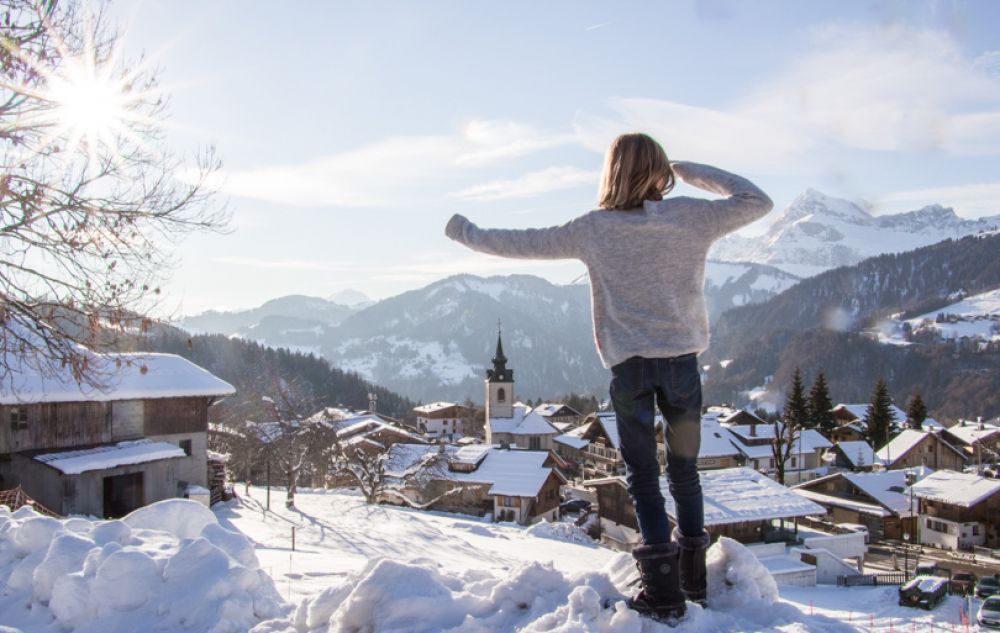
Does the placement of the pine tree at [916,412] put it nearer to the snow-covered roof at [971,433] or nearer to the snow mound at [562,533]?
the snow-covered roof at [971,433]

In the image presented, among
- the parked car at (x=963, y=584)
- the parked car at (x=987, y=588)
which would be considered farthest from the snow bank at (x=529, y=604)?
the parked car at (x=987, y=588)

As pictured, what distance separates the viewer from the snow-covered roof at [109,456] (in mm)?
20812

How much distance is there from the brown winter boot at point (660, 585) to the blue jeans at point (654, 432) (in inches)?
4.4

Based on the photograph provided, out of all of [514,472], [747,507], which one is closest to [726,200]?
[747,507]

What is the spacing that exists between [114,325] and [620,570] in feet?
22.0

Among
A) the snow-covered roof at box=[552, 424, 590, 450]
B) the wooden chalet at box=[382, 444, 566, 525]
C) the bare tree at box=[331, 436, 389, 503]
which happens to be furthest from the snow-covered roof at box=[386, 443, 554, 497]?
the snow-covered roof at box=[552, 424, 590, 450]

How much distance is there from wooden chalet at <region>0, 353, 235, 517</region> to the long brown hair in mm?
19328

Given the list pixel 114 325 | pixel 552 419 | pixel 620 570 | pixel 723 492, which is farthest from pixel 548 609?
pixel 552 419

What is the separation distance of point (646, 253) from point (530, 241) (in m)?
0.65

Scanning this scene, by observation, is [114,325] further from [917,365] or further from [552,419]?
[917,365]

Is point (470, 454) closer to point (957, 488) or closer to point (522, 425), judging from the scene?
point (522, 425)

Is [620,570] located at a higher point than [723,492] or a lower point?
higher

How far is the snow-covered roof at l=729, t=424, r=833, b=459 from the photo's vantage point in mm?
59703

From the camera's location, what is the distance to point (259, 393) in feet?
126
